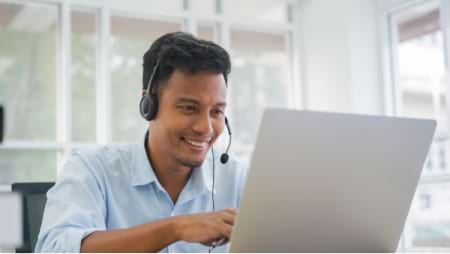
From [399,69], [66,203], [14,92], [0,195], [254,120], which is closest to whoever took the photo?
[0,195]

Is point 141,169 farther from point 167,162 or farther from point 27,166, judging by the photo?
point 27,166

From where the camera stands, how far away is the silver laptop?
3.11 ft

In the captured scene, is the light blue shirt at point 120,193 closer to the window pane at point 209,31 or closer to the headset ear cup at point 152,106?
the headset ear cup at point 152,106

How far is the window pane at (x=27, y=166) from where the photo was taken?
357 cm

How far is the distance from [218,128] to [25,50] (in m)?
2.63

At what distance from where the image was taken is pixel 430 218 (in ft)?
12.7

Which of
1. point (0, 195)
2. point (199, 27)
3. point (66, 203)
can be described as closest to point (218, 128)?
point (66, 203)

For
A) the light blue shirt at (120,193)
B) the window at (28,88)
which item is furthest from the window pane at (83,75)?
the light blue shirt at (120,193)

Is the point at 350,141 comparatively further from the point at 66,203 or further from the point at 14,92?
the point at 14,92

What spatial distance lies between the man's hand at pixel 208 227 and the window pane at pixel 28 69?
2.83m

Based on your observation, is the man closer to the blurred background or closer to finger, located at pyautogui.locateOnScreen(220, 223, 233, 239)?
finger, located at pyautogui.locateOnScreen(220, 223, 233, 239)

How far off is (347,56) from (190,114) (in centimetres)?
299

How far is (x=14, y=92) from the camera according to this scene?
144 inches

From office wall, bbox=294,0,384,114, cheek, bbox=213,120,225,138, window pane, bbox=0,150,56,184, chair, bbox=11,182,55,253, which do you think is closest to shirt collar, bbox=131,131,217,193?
cheek, bbox=213,120,225,138
